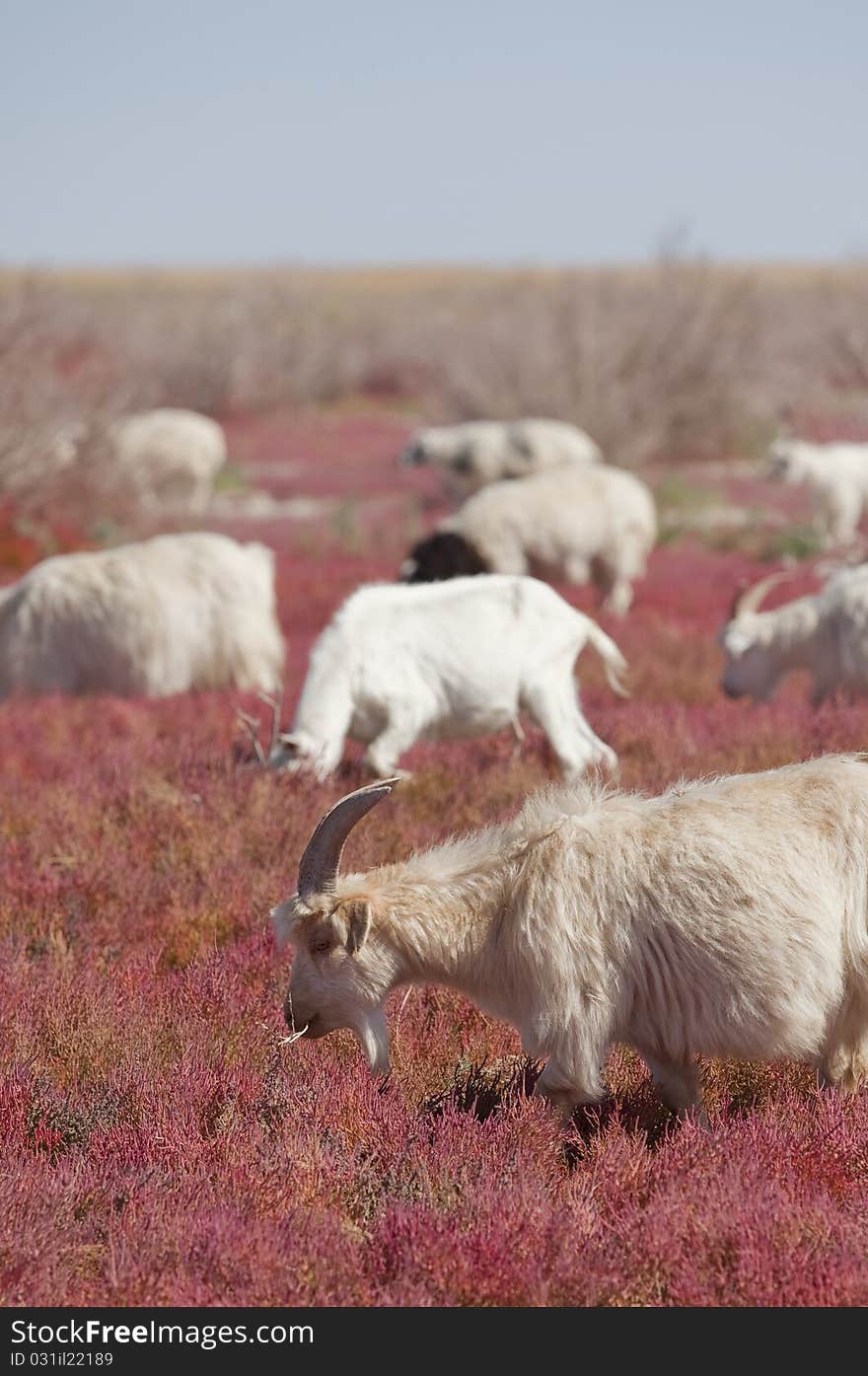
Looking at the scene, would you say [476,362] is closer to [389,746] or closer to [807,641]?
[807,641]

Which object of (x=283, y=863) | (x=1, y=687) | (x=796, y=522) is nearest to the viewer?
(x=283, y=863)

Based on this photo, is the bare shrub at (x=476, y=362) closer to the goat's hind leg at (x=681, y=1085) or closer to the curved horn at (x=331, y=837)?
the curved horn at (x=331, y=837)

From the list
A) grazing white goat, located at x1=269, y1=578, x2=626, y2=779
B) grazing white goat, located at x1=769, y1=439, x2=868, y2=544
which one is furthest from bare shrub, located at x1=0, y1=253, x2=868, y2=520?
grazing white goat, located at x1=269, y1=578, x2=626, y2=779

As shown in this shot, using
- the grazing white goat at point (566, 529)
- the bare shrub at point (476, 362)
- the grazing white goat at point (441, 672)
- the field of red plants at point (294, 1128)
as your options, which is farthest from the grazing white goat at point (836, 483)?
the field of red plants at point (294, 1128)

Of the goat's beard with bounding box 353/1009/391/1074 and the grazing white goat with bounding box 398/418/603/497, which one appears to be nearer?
the goat's beard with bounding box 353/1009/391/1074

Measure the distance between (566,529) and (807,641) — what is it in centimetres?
552

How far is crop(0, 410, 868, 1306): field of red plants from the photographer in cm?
370

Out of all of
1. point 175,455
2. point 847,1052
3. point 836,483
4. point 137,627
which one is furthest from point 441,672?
point 175,455

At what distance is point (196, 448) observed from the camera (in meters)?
26.4

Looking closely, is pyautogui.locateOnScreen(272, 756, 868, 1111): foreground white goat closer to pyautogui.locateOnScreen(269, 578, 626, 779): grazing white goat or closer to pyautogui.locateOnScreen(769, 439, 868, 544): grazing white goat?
pyautogui.locateOnScreen(269, 578, 626, 779): grazing white goat

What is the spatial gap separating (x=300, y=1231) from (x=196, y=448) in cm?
2353

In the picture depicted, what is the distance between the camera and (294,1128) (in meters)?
4.41

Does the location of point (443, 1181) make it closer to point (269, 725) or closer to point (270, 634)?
point (269, 725)
